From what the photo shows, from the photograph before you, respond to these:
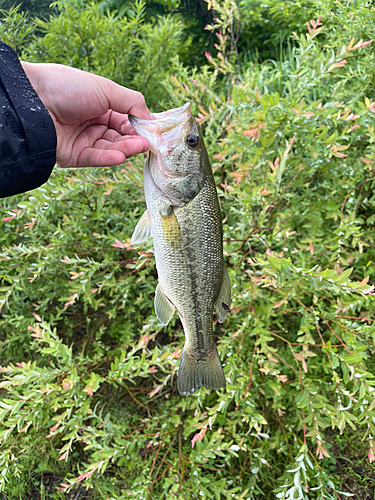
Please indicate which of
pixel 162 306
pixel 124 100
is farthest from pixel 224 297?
pixel 124 100

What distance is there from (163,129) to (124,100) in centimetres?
41

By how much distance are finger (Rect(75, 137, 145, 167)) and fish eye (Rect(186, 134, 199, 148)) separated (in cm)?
31

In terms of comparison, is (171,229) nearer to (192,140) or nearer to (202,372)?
(192,140)

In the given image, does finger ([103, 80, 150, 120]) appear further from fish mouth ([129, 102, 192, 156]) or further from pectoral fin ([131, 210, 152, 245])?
pectoral fin ([131, 210, 152, 245])

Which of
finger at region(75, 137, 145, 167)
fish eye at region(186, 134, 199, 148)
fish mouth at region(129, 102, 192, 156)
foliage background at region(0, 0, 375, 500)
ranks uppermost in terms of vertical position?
fish mouth at region(129, 102, 192, 156)

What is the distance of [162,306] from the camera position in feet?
5.62

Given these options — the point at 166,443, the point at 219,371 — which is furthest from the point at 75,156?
the point at 166,443

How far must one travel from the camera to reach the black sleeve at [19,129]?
1.46m

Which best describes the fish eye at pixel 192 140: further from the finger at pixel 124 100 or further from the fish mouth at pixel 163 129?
the finger at pixel 124 100

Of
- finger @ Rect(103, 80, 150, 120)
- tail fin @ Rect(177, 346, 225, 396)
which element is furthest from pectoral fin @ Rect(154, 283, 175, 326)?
finger @ Rect(103, 80, 150, 120)

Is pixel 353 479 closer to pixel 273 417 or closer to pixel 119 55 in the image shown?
pixel 273 417

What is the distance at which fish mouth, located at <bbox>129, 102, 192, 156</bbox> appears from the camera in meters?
1.52

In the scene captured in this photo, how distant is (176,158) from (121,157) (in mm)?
349

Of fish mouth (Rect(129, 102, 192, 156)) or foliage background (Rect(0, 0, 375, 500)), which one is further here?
foliage background (Rect(0, 0, 375, 500))
